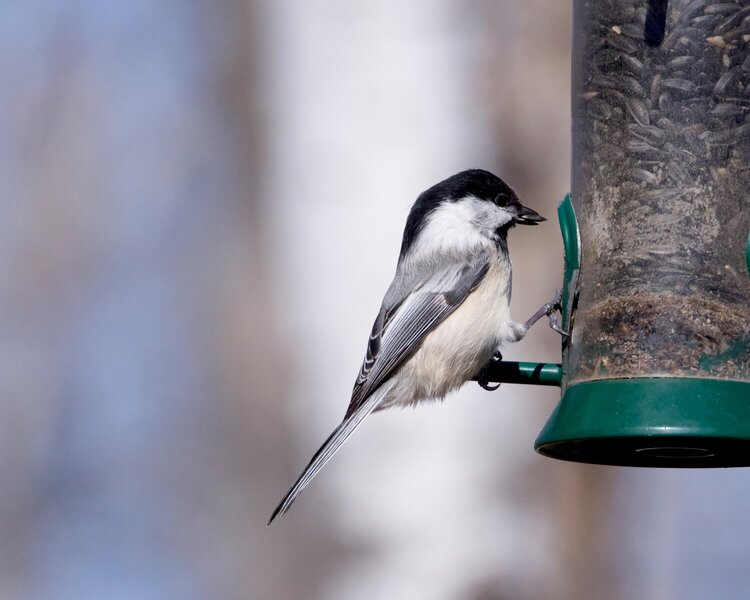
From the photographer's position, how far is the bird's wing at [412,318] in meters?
4.60

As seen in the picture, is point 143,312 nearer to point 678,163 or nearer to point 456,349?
point 456,349

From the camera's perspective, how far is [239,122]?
26.2ft

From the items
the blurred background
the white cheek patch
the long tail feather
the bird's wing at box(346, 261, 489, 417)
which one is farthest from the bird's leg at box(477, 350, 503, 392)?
the blurred background

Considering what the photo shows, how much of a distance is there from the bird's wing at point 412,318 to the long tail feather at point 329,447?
0.15 ft

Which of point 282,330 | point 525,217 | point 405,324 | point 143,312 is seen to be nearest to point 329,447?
point 405,324

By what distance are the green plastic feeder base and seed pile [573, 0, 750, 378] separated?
7.0 inches

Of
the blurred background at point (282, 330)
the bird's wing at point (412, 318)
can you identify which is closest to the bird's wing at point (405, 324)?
the bird's wing at point (412, 318)

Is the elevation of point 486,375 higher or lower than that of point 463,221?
lower

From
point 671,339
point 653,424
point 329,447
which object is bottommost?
point 329,447

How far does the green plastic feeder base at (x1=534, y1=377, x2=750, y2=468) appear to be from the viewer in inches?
139

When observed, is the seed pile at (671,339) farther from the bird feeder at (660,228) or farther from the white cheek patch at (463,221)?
the white cheek patch at (463,221)

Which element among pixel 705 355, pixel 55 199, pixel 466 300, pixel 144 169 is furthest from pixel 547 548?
pixel 55 199

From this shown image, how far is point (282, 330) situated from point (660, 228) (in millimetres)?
3445

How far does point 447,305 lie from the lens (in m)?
4.70
